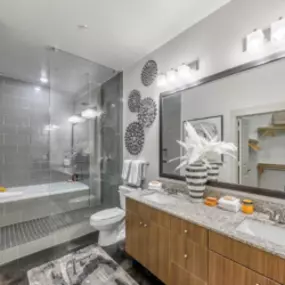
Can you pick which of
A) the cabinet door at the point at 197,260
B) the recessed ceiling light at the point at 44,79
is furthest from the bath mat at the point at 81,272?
the recessed ceiling light at the point at 44,79

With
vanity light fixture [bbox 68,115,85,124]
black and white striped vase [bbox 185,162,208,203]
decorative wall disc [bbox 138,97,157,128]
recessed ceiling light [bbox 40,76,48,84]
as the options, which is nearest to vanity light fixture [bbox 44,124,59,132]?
vanity light fixture [bbox 68,115,85,124]

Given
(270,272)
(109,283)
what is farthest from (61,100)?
(270,272)

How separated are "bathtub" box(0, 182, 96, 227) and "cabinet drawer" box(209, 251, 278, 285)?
8.21ft

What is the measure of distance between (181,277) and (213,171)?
943 millimetres

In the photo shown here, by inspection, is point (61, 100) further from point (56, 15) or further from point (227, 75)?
point (227, 75)

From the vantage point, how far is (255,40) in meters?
1.47

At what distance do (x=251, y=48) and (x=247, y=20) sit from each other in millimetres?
291

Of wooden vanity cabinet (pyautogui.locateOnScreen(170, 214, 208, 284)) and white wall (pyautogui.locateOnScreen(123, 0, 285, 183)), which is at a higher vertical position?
white wall (pyautogui.locateOnScreen(123, 0, 285, 183))

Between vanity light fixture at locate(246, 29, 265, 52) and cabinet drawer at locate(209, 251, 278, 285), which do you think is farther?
vanity light fixture at locate(246, 29, 265, 52)

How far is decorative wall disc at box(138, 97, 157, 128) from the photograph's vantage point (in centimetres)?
251

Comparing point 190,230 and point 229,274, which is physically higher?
point 190,230

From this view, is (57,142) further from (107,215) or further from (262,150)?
(262,150)

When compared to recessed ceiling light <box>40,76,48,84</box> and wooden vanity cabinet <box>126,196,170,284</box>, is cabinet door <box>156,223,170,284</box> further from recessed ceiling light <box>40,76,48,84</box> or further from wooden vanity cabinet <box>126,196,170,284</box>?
recessed ceiling light <box>40,76,48,84</box>

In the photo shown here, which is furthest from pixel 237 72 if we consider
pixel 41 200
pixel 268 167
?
pixel 41 200
